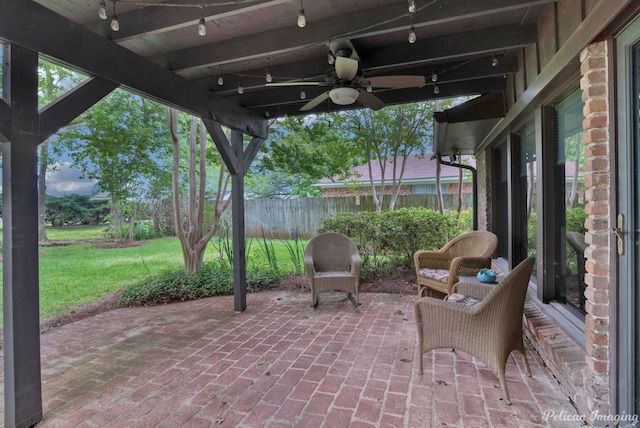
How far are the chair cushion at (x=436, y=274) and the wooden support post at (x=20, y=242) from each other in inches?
136

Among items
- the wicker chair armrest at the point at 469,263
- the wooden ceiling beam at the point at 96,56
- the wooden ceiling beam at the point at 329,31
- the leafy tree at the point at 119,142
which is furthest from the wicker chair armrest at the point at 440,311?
the leafy tree at the point at 119,142

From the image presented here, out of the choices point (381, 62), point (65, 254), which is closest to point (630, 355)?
point (381, 62)

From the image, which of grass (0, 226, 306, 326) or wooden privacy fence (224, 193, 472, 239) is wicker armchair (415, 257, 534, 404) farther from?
wooden privacy fence (224, 193, 472, 239)

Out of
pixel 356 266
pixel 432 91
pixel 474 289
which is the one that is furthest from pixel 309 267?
pixel 432 91

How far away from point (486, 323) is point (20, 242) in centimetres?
286

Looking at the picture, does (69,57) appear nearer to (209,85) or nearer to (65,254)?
(209,85)

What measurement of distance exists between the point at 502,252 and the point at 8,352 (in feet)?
17.1

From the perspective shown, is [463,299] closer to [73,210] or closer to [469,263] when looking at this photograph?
[469,263]

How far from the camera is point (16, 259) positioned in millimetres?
1775

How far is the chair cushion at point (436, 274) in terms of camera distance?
137 inches

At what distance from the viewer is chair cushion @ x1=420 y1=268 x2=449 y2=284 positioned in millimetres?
3483

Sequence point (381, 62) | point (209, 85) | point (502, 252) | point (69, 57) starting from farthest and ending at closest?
point (502, 252), point (209, 85), point (381, 62), point (69, 57)

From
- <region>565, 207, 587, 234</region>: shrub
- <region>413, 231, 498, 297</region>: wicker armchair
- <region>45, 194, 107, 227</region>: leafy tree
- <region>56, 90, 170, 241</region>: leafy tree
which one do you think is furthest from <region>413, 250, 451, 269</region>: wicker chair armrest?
<region>45, 194, 107, 227</region>: leafy tree

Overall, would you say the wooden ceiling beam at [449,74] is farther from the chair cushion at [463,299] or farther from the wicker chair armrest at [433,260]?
the chair cushion at [463,299]
